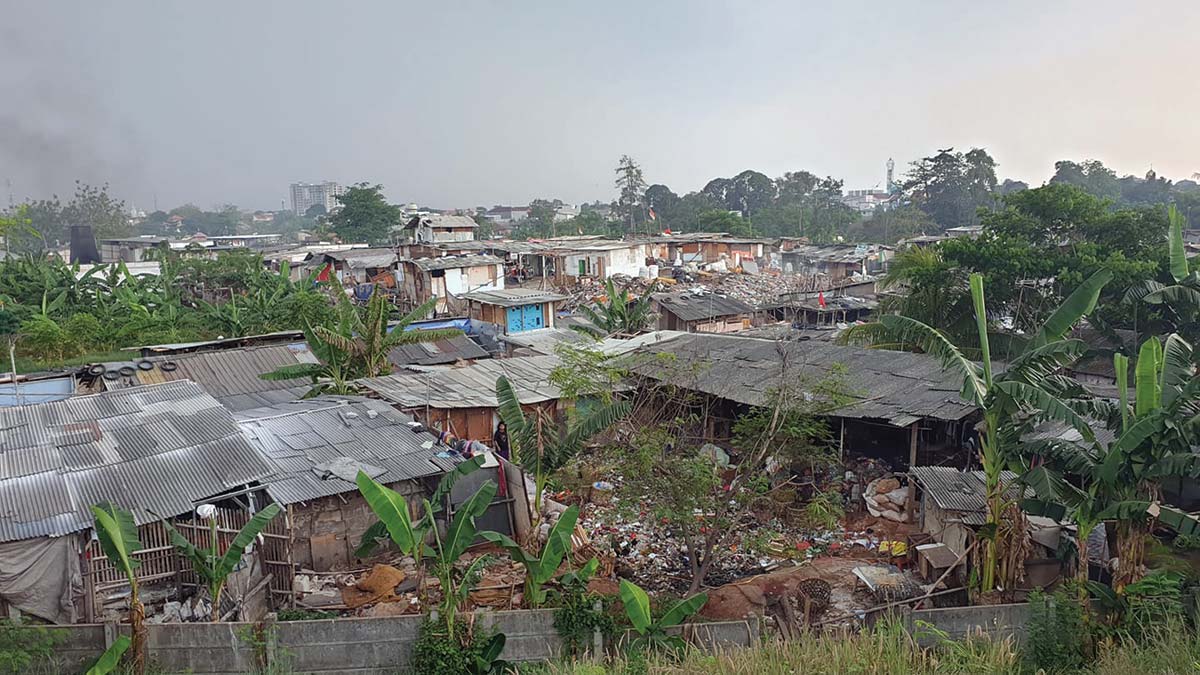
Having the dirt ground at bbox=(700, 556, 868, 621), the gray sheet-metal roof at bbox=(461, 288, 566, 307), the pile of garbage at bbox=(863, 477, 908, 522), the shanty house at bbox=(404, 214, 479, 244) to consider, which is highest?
the shanty house at bbox=(404, 214, 479, 244)

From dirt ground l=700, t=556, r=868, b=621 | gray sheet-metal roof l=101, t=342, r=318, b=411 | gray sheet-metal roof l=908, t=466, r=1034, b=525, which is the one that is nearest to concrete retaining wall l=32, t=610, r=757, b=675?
dirt ground l=700, t=556, r=868, b=621

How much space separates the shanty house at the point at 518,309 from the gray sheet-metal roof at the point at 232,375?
30.2ft

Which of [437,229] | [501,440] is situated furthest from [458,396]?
[437,229]

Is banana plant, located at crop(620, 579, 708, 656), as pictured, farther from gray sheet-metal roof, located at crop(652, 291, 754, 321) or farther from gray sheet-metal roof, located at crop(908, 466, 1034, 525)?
gray sheet-metal roof, located at crop(652, 291, 754, 321)

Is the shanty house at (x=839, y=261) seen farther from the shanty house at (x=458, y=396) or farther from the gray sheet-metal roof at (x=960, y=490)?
the gray sheet-metal roof at (x=960, y=490)

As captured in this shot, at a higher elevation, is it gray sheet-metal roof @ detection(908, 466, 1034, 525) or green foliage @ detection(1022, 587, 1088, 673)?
gray sheet-metal roof @ detection(908, 466, 1034, 525)

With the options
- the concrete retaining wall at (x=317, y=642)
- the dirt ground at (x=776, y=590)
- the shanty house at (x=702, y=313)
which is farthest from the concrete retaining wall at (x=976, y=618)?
the shanty house at (x=702, y=313)

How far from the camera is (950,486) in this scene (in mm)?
10188

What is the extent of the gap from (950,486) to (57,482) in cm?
1084

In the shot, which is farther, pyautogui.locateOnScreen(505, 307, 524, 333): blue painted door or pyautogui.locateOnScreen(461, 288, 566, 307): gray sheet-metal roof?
pyautogui.locateOnScreen(505, 307, 524, 333): blue painted door

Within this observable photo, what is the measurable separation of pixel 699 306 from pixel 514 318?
661 cm

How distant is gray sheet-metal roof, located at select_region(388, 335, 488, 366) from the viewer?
20.4 metres

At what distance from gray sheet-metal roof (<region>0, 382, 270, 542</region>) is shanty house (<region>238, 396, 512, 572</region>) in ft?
1.51

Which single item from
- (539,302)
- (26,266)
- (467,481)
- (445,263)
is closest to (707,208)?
(445,263)
